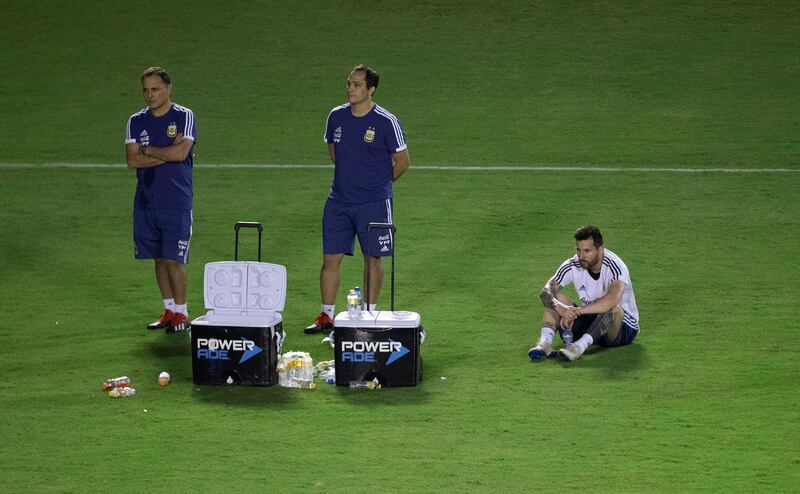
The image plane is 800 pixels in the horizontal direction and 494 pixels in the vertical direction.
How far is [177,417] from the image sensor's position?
9039mm

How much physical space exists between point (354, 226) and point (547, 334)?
5.89 feet

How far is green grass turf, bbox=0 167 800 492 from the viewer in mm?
8109

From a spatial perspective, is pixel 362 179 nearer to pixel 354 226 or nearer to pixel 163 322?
pixel 354 226

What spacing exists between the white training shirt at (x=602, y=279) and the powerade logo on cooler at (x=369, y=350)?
1.64 metres

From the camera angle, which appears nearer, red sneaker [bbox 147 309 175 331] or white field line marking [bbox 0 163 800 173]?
red sneaker [bbox 147 309 175 331]

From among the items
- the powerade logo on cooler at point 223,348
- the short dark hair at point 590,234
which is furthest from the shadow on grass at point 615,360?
the powerade logo on cooler at point 223,348

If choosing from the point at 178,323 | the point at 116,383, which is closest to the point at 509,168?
the point at 178,323

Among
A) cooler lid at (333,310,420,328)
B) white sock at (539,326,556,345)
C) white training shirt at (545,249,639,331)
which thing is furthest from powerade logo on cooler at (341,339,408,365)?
white training shirt at (545,249,639,331)

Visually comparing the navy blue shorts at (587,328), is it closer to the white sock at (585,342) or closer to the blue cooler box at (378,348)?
the white sock at (585,342)

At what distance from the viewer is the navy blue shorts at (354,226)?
10914mm

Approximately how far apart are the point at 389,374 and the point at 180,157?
8.85ft

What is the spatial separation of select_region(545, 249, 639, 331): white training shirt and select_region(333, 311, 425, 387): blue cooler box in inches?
60.4

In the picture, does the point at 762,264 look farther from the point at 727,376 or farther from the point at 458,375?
the point at 458,375

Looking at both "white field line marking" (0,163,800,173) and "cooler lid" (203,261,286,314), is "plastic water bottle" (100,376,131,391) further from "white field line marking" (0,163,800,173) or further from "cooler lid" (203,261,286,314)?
"white field line marking" (0,163,800,173)
